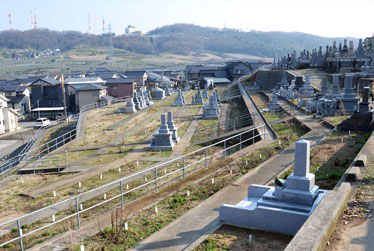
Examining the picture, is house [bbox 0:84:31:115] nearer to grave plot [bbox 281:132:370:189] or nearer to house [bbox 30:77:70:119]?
house [bbox 30:77:70:119]

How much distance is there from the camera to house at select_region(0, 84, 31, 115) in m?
58.7

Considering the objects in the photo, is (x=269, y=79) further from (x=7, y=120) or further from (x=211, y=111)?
(x=7, y=120)

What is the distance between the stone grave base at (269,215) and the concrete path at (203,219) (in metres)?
0.41

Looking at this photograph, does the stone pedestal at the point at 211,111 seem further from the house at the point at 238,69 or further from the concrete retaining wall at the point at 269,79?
the house at the point at 238,69

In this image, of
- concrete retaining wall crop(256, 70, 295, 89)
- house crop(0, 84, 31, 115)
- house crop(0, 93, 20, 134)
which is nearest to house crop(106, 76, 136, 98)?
house crop(0, 84, 31, 115)

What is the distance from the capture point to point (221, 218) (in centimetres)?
857

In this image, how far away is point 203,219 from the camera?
8883 mm

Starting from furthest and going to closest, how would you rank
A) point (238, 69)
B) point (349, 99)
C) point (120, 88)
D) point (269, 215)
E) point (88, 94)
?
point (238, 69), point (120, 88), point (88, 94), point (349, 99), point (269, 215)

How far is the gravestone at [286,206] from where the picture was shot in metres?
7.82

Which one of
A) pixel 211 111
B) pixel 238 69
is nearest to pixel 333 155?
pixel 211 111

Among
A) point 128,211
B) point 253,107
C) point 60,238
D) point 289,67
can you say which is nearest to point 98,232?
point 60,238

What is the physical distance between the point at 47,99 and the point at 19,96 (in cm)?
441

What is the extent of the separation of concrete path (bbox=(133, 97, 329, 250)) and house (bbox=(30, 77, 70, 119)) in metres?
48.8

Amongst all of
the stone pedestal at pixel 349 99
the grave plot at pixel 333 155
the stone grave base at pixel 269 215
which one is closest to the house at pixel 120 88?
Answer: the stone pedestal at pixel 349 99
